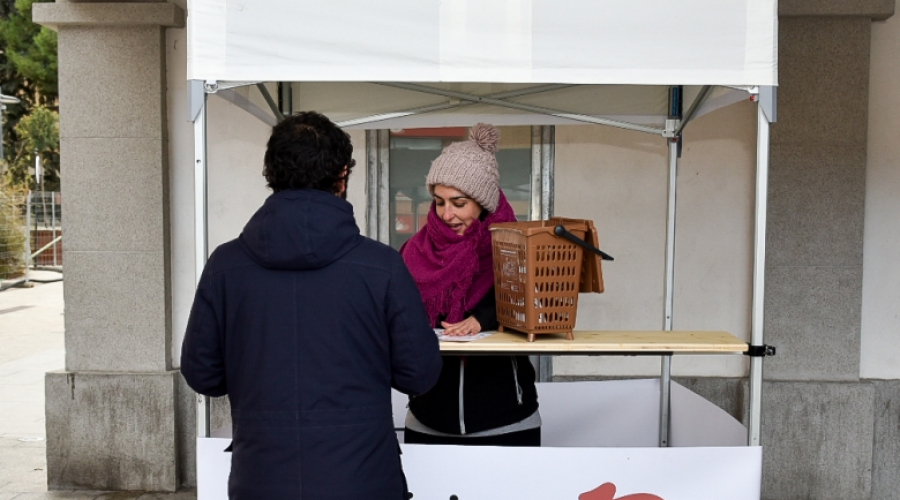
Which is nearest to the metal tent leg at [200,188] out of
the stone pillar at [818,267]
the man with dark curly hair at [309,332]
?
the man with dark curly hair at [309,332]

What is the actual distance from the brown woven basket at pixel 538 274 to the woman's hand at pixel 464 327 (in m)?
0.10

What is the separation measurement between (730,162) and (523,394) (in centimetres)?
263

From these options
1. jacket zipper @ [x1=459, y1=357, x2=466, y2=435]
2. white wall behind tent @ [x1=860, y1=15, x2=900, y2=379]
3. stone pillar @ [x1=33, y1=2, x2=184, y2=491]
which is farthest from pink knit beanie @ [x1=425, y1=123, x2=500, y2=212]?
A: white wall behind tent @ [x1=860, y1=15, x2=900, y2=379]

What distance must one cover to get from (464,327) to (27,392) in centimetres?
629

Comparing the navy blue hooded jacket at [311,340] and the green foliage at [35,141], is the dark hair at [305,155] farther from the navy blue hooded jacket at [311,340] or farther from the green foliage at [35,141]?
the green foliage at [35,141]

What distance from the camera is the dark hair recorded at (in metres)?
2.00

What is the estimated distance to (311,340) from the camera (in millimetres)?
1940

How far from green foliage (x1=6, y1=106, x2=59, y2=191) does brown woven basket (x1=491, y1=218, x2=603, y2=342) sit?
2547cm

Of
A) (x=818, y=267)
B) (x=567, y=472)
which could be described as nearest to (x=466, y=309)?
(x=567, y=472)

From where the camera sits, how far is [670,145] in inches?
154

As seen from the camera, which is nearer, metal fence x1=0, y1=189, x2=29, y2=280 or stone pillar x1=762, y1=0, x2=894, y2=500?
stone pillar x1=762, y1=0, x2=894, y2=500

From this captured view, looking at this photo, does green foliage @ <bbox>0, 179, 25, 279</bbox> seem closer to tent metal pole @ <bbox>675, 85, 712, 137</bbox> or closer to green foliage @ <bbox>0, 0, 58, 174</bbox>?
green foliage @ <bbox>0, 0, 58, 174</bbox>

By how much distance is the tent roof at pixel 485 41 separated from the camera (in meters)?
2.53

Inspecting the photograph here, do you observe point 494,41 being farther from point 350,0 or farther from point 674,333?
point 674,333
